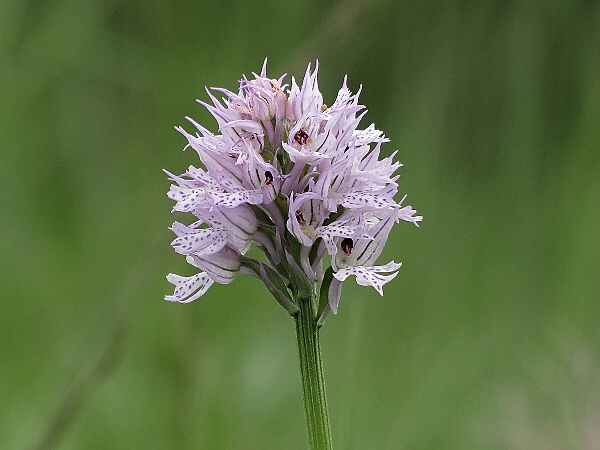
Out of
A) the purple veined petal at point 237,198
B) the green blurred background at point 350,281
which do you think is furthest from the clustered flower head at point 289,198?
the green blurred background at point 350,281

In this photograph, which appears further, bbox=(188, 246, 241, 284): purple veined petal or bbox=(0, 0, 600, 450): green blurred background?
bbox=(0, 0, 600, 450): green blurred background

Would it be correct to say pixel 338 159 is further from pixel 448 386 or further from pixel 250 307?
pixel 250 307

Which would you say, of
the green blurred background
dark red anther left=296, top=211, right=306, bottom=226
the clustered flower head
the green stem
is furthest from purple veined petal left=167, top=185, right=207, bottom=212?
the green blurred background

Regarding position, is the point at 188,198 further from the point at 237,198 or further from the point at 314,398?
the point at 314,398

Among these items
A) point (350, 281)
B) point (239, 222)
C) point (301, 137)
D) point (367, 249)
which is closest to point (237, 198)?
point (239, 222)

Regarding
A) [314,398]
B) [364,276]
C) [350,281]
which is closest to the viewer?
[314,398]

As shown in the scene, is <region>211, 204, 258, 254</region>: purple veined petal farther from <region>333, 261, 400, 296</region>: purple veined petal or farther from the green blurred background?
the green blurred background
